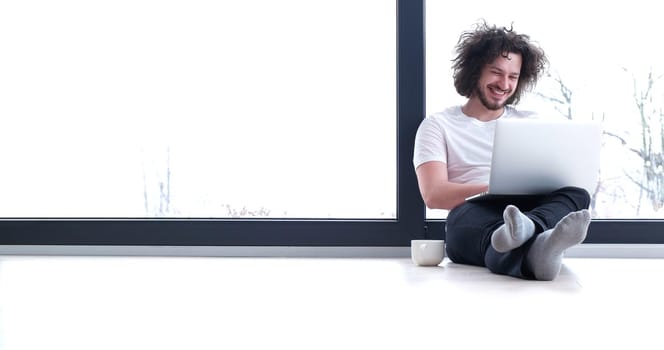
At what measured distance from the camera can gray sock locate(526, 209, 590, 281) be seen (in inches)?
93.3

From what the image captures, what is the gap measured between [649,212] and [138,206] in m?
2.05

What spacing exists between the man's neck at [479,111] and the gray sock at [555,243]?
0.87 metres

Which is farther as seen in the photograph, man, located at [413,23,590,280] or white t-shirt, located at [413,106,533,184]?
white t-shirt, located at [413,106,533,184]

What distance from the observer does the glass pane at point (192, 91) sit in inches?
145

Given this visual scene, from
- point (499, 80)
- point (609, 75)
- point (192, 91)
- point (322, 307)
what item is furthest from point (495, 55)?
point (322, 307)

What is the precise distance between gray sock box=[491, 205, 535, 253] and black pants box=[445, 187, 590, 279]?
0.07 metres

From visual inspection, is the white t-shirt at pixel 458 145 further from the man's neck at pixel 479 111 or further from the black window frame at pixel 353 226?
the black window frame at pixel 353 226

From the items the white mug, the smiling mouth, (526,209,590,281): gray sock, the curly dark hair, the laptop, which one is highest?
the curly dark hair

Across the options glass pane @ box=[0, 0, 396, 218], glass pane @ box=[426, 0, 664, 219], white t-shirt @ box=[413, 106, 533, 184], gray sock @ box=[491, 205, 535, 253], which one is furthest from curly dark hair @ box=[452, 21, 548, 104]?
gray sock @ box=[491, 205, 535, 253]

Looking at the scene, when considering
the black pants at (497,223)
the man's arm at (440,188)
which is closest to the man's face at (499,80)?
the man's arm at (440,188)

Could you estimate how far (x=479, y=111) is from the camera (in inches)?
131

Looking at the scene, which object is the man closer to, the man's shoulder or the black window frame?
the man's shoulder

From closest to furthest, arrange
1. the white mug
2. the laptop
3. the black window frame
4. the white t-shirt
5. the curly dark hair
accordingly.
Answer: the laptop
the white mug
the white t-shirt
the curly dark hair
the black window frame

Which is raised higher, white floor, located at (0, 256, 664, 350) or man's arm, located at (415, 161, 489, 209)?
man's arm, located at (415, 161, 489, 209)
